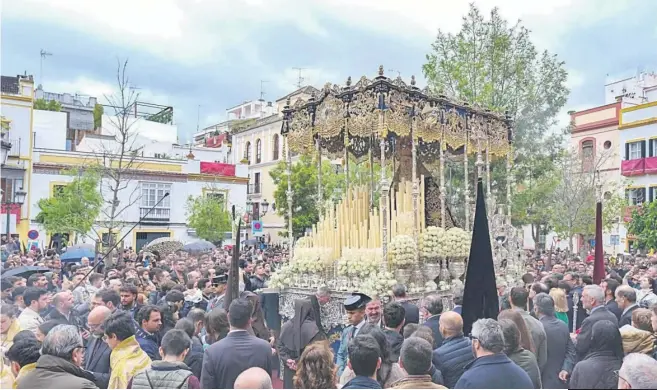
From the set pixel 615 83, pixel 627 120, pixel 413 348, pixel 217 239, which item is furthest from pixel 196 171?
pixel 413 348

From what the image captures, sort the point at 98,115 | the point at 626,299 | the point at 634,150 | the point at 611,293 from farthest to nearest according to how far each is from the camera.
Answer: the point at 98,115
the point at 634,150
the point at 611,293
the point at 626,299

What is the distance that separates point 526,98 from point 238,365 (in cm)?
1514

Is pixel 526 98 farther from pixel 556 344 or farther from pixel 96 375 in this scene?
pixel 96 375

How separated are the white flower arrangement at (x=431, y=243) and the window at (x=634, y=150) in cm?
2241

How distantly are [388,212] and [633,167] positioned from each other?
22.8m

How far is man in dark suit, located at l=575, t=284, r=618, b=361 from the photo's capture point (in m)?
4.68

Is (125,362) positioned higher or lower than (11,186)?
lower

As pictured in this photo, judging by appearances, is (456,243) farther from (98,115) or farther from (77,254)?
(98,115)

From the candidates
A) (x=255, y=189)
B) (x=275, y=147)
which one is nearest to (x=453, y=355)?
(x=275, y=147)

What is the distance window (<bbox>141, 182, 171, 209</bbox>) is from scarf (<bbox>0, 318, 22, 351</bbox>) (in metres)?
26.1

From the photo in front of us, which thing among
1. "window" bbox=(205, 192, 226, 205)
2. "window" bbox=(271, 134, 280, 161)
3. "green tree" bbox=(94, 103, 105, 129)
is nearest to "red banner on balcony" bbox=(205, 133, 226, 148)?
"window" bbox=(271, 134, 280, 161)

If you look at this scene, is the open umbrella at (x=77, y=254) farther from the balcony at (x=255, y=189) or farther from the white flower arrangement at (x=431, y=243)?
the balcony at (x=255, y=189)

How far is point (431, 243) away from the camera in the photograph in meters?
10.1

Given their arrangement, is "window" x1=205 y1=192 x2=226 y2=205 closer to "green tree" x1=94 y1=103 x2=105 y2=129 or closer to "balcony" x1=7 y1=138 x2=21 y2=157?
"balcony" x1=7 y1=138 x2=21 y2=157
